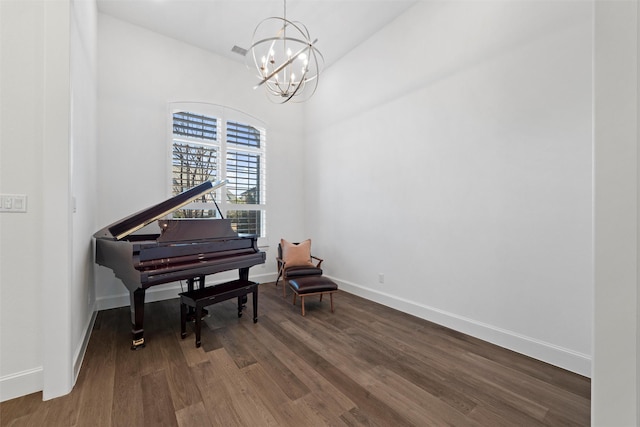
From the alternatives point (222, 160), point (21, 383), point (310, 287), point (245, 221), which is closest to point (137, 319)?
point (21, 383)

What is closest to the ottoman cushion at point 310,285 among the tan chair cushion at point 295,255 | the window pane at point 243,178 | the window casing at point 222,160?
the tan chair cushion at point 295,255

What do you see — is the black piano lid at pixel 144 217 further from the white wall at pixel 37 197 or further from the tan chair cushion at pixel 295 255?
the tan chair cushion at pixel 295 255

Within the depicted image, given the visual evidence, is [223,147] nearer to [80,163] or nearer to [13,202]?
[80,163]

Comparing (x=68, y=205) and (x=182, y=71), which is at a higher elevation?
(x=182, y=71)

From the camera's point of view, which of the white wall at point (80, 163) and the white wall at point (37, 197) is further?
the white wall at point (80, 163)

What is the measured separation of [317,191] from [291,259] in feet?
5.20

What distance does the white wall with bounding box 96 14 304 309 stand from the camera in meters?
3.60

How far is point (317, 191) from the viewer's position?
517 centimetres

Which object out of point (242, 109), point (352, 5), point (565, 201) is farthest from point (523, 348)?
point (242, 109)

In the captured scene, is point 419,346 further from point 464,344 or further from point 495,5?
point 495,5

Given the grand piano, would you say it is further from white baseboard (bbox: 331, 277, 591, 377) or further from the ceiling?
the ceiling

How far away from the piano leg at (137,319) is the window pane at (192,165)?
196 centimetres

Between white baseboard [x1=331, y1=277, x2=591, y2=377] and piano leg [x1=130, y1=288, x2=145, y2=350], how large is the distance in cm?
295

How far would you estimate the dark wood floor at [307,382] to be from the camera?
1.66 metres
